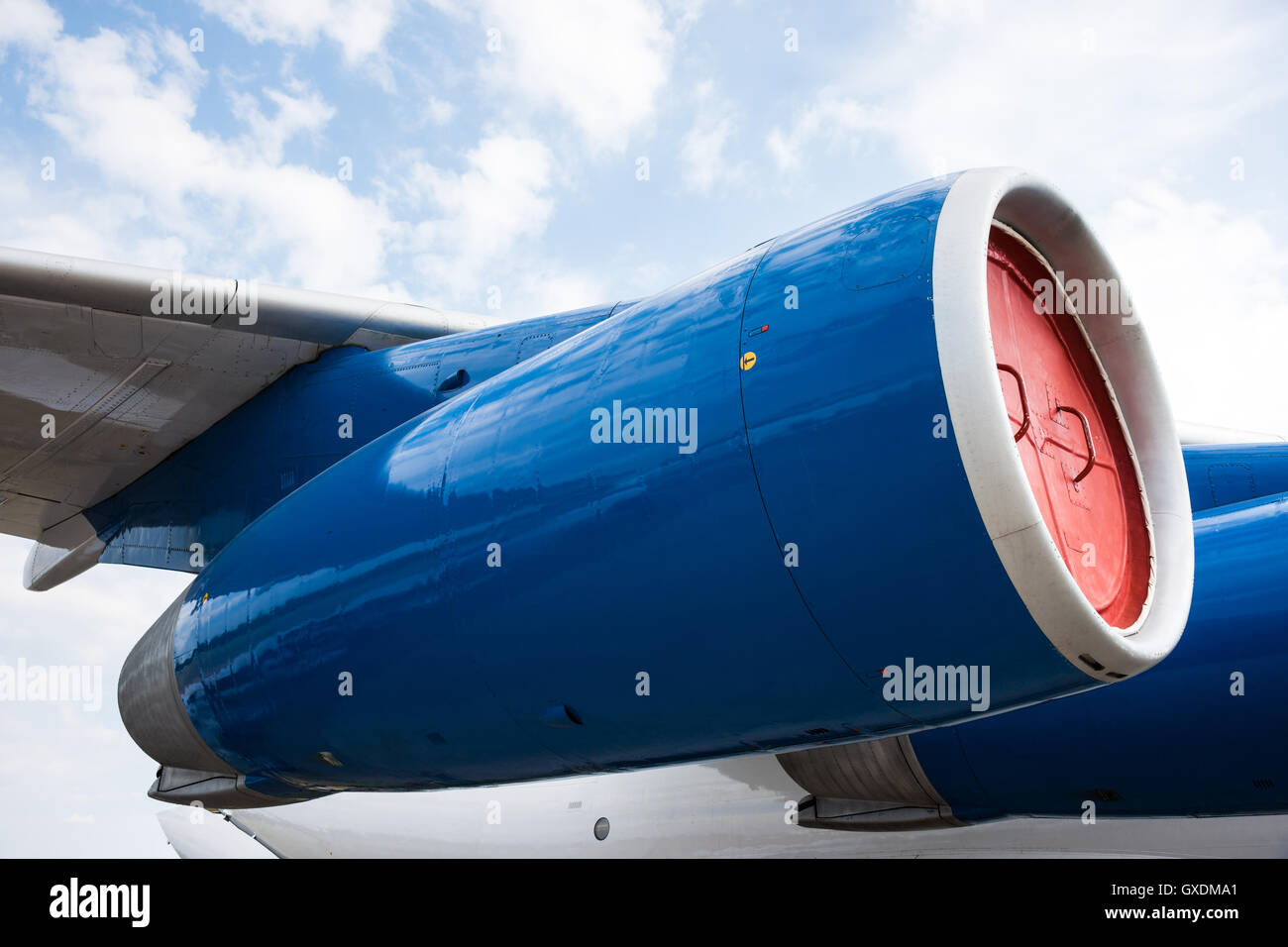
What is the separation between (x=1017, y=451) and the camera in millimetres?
2506

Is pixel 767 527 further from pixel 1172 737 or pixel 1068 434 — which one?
pixel 1172 737

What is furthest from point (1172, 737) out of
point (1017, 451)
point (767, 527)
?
point (767, 527)

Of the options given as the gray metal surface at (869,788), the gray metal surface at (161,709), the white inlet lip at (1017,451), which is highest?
the white inlet lip at (1017,451)

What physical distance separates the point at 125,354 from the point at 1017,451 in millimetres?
4363

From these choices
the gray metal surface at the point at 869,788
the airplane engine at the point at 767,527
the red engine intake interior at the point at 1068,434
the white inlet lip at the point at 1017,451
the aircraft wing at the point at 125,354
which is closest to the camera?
the white inlet lip at the point at 1017,451

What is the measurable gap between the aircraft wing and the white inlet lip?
11.4ft

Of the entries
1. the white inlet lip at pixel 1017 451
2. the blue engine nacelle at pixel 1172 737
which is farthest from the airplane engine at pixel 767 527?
the blue engine nacelle at pixel 1172 737

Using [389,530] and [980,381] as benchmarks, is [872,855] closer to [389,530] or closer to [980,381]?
[389,530]

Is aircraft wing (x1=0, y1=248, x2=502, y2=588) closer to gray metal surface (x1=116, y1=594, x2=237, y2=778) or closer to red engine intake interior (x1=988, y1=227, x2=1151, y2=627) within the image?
gray metal surface (x1=116, y1=594, x2=237, y2=778)

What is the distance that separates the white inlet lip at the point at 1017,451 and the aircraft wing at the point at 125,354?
11.4ft

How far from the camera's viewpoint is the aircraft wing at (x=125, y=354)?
4738 mm

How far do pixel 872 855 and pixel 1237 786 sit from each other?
11.0 ft

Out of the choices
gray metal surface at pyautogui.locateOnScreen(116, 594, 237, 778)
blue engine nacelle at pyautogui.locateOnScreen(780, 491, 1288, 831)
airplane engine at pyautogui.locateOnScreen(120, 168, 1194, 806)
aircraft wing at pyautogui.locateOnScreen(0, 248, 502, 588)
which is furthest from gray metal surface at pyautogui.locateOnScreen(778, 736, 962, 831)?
aircraft wing at pyautogui.locateOnScreen(0, 248, 502, 588)

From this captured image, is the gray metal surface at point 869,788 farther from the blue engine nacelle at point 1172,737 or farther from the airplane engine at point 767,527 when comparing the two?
the airplane engine at point 767,527
